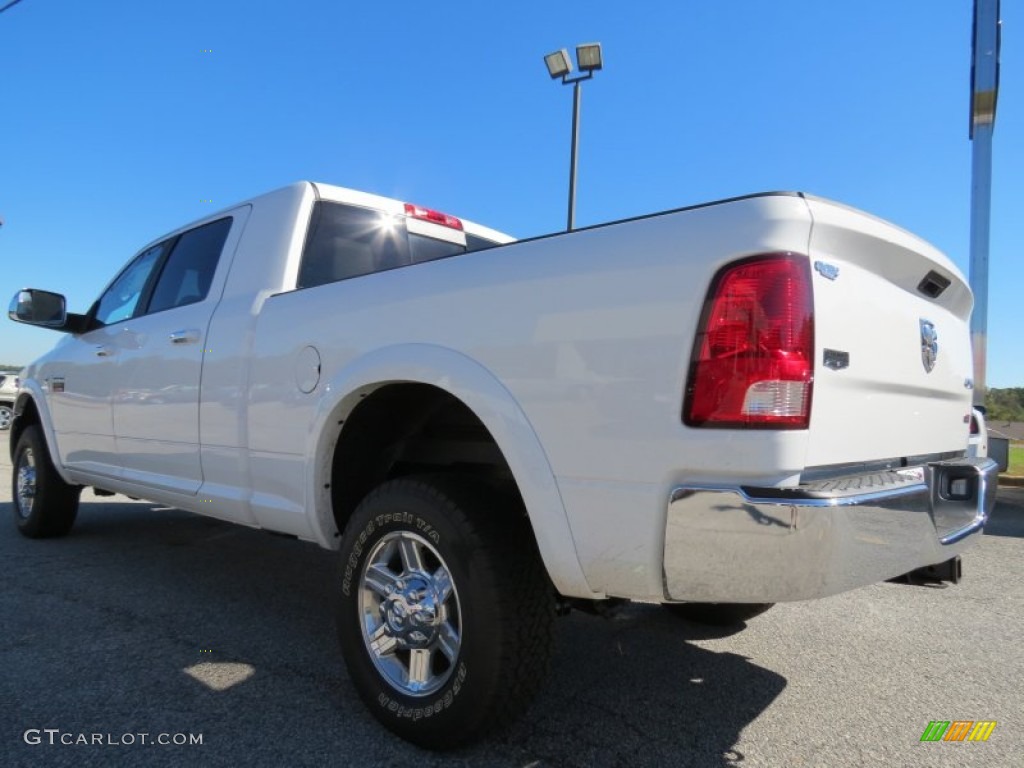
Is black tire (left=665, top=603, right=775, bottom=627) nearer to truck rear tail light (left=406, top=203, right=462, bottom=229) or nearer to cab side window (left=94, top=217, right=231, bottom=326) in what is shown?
truck rear tail light (left=406, top=203, right=462, bottom=229)

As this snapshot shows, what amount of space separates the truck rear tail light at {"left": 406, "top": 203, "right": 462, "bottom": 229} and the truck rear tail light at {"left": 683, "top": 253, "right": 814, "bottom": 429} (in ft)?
8.52

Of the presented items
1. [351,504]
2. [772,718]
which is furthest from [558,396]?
[772,718]

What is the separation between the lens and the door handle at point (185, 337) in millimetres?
3418

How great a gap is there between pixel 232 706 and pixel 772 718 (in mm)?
1938

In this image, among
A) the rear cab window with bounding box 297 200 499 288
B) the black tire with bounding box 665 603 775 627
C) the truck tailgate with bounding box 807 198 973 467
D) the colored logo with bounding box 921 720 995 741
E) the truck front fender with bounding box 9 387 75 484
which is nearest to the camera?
the truck tailgate with bounding box 807 198 973 467

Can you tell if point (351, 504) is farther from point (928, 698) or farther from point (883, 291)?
point (928, 698)

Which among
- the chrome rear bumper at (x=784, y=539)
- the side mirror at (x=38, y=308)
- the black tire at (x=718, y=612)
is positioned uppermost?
the side mirror at (x=38, y=308)

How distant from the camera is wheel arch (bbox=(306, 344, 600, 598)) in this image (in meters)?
1.94

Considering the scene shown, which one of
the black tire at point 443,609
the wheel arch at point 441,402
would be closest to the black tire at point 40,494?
the wheel arch at point 441,402

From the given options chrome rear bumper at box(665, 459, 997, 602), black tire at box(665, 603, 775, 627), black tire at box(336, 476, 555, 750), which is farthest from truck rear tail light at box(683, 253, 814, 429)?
black tire at box(665, 603, 775, 627)

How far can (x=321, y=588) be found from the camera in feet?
13.4

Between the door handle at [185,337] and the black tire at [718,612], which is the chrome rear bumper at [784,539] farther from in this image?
the door handle at [185,337]

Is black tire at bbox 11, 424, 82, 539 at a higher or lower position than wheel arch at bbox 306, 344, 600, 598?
lower

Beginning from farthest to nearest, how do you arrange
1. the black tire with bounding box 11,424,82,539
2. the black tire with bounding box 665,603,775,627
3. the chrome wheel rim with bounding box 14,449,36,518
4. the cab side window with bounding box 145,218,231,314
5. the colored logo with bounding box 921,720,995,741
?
the chrome wheel rim with bounding box 14,449,36,518 < the black tire with bounding box 11,424,82,539 < the cab side window with bounding box 145,218,231,314 < the black tire with bounding box 665,603,775,627 < the colored logo with bounding box 921,720,995,741
